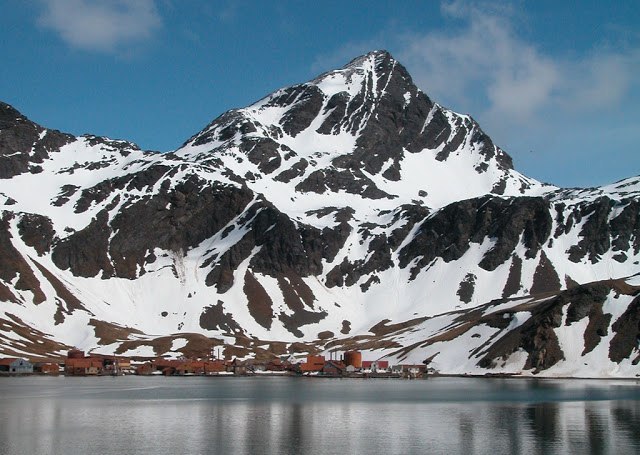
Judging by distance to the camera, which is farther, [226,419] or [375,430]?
[226,419]

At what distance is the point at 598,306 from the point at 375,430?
371ft

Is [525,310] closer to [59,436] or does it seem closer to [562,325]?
[562,325]

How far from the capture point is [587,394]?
111 meters

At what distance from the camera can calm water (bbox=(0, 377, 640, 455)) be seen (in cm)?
6038

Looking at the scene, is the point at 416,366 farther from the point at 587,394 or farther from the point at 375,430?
the point at 375,430

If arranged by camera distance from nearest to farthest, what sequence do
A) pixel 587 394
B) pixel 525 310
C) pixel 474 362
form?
pixel 587 394, pixel 474 362, pixel 525 310

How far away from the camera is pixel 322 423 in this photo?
76188mm

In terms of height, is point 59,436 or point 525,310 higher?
point 525,310

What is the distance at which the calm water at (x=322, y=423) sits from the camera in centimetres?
6038

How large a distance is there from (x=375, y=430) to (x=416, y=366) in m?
117

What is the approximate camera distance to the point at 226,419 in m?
79.8

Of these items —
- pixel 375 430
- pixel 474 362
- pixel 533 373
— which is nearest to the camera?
pixel 375 430

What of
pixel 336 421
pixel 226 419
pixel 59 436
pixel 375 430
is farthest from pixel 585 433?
pixel 59 436

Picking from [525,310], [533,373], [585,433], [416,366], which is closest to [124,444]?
[585,433]
